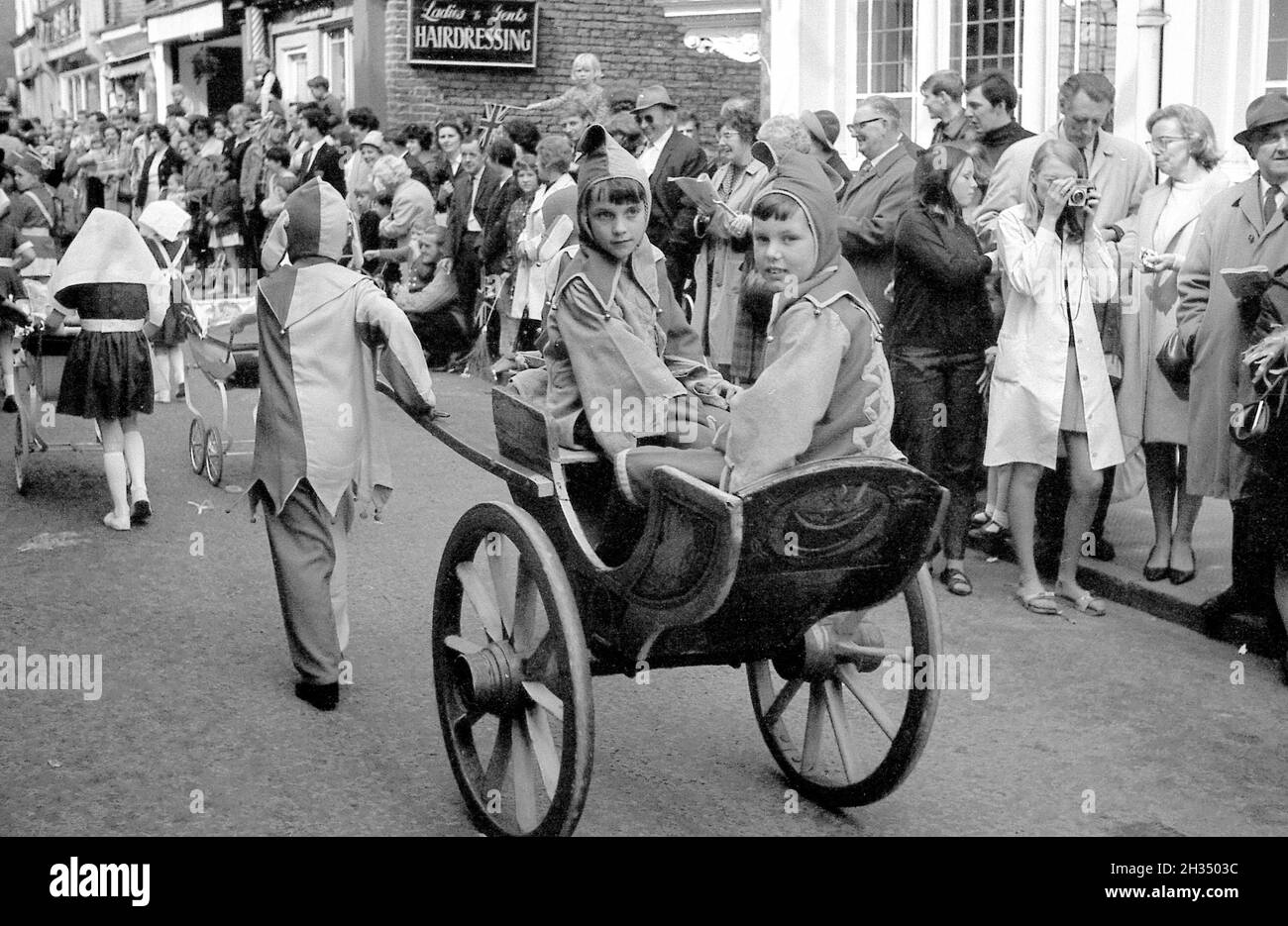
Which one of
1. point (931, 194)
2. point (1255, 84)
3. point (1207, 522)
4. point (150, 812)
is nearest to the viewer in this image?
point (150, 812)

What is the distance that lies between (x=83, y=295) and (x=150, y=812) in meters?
4.93

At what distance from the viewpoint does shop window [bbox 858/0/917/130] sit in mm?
13734

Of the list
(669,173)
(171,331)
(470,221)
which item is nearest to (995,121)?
(669,173)

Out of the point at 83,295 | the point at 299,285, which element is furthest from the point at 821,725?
the point at 83,295

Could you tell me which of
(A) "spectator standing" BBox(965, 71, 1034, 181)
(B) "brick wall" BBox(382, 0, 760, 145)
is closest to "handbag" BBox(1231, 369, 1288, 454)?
(A) "spectator standing" BBox(965, 71, 1034, 181)

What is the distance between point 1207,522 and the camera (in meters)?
8.83

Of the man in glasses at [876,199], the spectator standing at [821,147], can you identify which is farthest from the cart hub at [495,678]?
the spectator standing at [821,147]

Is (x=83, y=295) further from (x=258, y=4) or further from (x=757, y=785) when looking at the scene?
(x=258, y=4)

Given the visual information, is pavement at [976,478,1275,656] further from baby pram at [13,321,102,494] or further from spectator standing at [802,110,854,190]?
baby pram at [13,321,102,494]

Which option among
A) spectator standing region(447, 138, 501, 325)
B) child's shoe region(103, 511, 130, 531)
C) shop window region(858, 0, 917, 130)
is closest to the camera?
child's shoe region(103, 511, 130, 531)

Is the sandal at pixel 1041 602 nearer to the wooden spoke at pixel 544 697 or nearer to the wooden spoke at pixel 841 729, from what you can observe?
the wooden spoke at pixel 841 729

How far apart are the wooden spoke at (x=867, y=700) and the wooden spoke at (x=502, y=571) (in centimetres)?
98

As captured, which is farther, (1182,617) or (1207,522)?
(1207,522)

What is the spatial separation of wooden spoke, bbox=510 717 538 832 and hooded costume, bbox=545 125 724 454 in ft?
2.71
